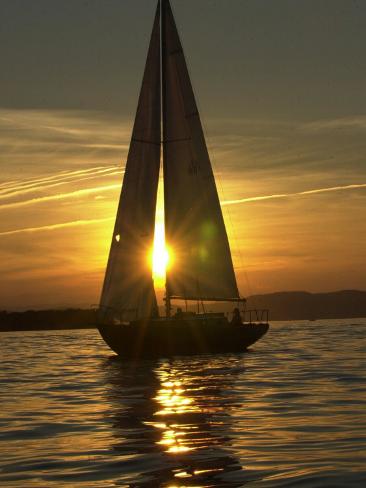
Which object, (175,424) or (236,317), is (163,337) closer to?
(236,317)

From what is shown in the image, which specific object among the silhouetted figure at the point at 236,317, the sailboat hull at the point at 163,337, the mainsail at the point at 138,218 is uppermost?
the mainsail at the point at 138,218

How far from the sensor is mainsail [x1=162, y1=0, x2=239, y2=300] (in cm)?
4900

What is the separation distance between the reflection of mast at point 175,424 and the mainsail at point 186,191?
12572mm

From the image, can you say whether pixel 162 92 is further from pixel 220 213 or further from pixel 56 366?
pixel 56 366

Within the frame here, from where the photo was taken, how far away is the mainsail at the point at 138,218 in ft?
152

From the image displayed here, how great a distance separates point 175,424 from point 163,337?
80.6 ft

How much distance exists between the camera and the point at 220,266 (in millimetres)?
51250

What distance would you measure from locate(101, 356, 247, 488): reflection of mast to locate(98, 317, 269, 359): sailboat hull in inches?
284

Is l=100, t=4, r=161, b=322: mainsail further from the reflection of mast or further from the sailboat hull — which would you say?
the reflection of mast

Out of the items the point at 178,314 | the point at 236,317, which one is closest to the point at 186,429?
the point at 178,314

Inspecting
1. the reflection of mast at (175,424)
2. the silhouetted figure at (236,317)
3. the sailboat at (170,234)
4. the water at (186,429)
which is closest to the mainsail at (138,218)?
the sailboat at (170,234)

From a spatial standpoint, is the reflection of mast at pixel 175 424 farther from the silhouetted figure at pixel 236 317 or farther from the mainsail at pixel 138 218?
the silhouetted figure at pixel 236 317

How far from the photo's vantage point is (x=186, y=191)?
49.7 metres

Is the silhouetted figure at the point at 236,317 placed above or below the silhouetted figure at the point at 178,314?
below
